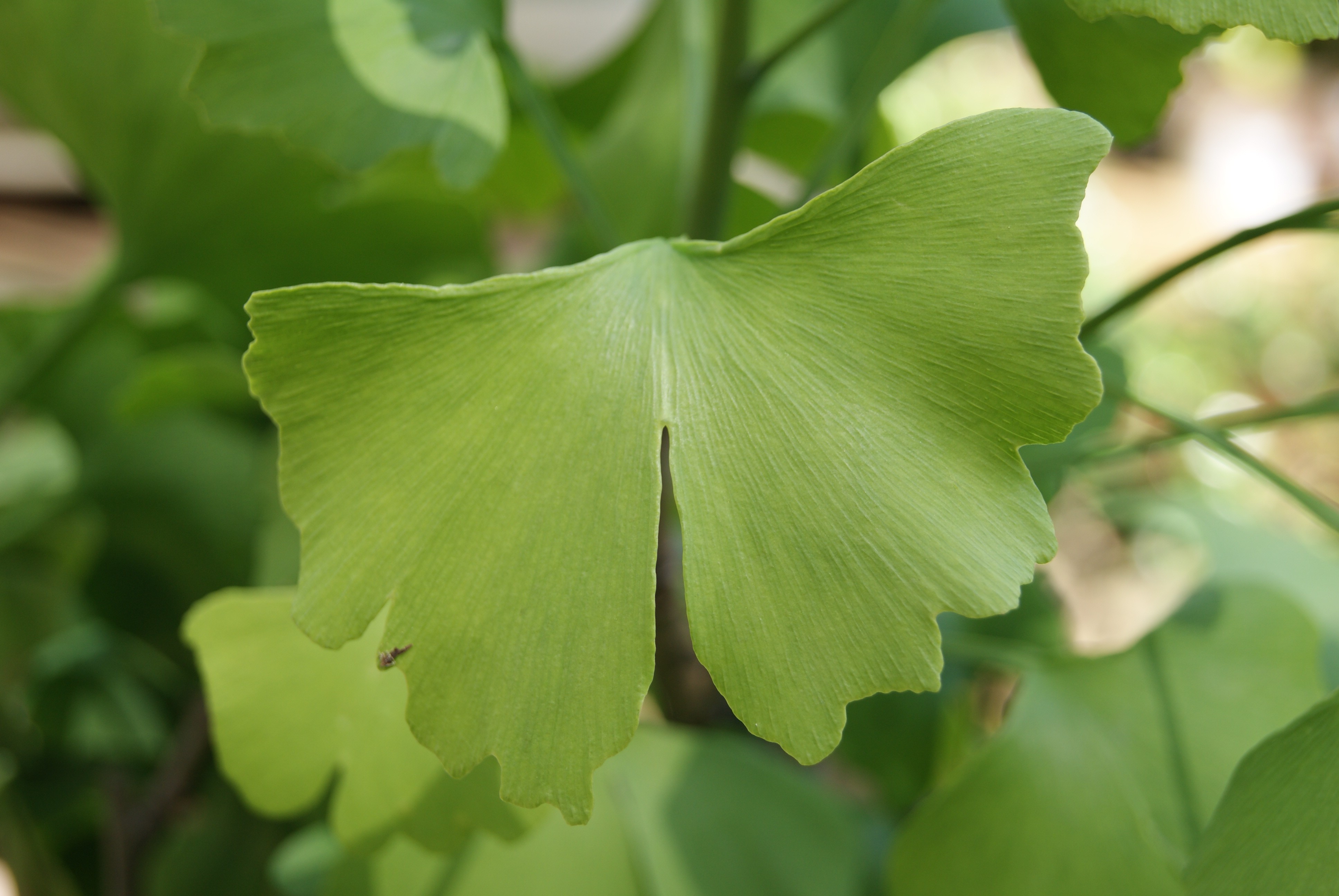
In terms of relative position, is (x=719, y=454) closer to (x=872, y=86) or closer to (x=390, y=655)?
(x=390, y=655)

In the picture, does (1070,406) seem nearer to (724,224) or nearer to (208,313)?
(724,224)

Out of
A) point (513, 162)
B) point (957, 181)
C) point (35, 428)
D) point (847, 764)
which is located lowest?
point (847, 764)

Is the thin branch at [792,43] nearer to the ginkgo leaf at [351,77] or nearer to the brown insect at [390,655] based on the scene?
the ginkgo leaf at [351,77]

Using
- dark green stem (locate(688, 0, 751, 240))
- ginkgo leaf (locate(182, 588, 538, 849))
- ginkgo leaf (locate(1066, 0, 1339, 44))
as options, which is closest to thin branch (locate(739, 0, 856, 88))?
dark green stem (locate(688, 0, 751, 240))

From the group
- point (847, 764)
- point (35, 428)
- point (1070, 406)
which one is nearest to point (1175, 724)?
point (1070, 406)

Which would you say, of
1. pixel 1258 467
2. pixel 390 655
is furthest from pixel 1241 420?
pixel 390 655

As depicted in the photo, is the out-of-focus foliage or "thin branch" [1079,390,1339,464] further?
"thin branch" [1079,390,1339,464]

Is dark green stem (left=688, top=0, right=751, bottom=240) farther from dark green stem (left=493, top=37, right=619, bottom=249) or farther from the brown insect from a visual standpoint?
the brown insect
